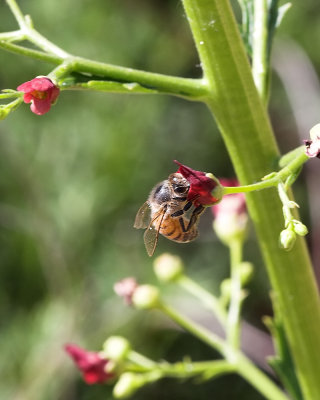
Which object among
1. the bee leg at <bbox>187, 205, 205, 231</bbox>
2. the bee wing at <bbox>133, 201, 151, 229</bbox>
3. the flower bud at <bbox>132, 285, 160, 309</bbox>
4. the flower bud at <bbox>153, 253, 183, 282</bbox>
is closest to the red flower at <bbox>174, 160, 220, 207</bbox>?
the bee leg at <bbox>187, 205, 205, 231</bbox>

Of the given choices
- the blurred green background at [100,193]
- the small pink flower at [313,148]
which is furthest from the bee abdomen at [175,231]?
the blurred green background at [100,193]

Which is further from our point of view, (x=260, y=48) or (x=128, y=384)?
(x=128, y=384)

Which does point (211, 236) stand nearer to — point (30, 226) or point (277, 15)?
point (30, 226)

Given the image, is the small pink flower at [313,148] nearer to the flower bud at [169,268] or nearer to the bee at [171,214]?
the bee at [171,214]

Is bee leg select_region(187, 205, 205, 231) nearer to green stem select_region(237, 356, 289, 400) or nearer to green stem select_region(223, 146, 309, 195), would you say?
green stem select_region(223, 146, 309, 195)

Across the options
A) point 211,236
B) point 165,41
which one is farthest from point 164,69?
point 211,236

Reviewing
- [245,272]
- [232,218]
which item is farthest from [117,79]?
[245,272]

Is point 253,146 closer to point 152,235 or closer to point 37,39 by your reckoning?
point 152,235
